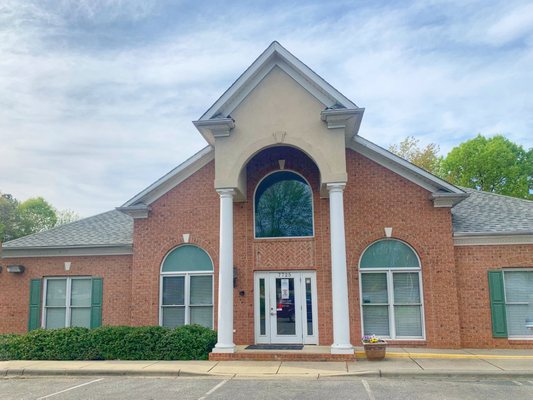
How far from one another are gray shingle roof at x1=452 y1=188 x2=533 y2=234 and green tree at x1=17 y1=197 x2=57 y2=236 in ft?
172

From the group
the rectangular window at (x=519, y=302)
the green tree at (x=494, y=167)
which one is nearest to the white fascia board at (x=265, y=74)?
the rectangular window at (x=519, y=302)

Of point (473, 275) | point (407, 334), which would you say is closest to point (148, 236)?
point (407, 334)

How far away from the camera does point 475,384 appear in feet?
34.0

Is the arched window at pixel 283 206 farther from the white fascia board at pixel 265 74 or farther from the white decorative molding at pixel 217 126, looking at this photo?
the white fascia board at pixel 265 74

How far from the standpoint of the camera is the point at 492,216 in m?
16.2

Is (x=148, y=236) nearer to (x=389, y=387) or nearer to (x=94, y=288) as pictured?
(x=94, y=288)

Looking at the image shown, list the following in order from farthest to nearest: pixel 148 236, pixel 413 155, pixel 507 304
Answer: pixel 413 155
pixel 148 236
pixel 507 304

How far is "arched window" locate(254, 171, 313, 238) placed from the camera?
52.6 ft

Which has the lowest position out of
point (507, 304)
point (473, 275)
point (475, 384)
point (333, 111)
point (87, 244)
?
point (475, 384)

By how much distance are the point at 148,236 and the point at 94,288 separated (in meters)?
2.73

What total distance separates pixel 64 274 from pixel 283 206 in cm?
829

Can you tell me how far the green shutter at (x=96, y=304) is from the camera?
54.7 feet

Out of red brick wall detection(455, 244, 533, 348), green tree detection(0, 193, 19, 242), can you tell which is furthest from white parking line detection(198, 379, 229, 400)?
green tree detection(0, 193, 19, 242)

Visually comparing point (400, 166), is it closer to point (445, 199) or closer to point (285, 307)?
point (445, 199)
